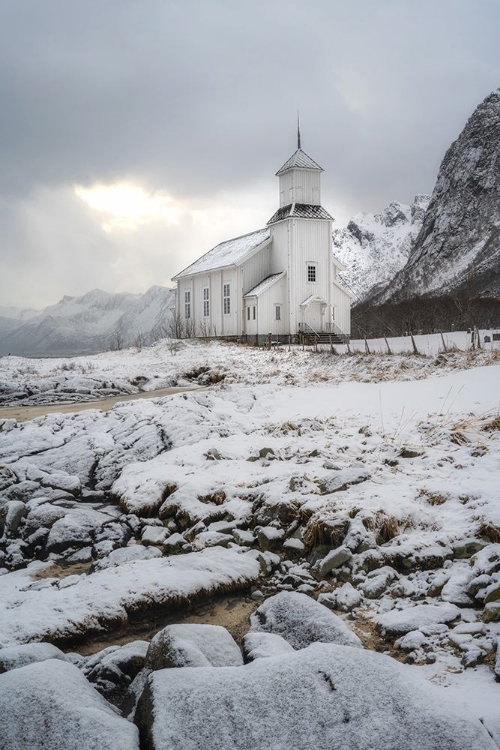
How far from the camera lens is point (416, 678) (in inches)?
135

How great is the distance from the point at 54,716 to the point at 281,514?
4.35m

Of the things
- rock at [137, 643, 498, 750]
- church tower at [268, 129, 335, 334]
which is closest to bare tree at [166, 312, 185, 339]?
church tower at [268, 129, 335, 334]

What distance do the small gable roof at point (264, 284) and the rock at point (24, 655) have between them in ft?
107

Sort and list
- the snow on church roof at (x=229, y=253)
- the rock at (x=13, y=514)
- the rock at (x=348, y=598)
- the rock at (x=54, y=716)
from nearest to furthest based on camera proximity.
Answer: the rock at (x=54, y=716)
the rock at (x=348, y=598)
the rock at (x=13, y=514)
the snow on church roof at (x=229, y=253)

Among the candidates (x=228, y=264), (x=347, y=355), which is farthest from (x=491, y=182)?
(x=347, y=355)

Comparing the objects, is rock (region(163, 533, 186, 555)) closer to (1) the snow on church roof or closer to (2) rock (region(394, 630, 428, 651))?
(2) rock (region(394, 630, 428, 651))

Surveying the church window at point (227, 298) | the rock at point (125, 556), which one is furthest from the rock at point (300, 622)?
the church window at point (227, 298)

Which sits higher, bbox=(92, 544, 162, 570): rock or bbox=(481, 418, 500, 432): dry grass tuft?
bbox=(481, 418, 500, 432): dry grass tuft

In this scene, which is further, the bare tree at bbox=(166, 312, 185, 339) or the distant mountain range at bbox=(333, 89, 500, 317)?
the distant mountain range at bbox=(333, 89, 500, 317)

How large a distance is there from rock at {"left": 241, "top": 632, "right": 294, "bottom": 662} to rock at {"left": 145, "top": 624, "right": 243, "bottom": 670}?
3.2 inches

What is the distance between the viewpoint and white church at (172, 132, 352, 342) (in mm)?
36594

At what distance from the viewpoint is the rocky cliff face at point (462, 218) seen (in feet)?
384

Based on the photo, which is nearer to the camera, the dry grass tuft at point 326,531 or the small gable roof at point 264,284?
the dry grass tuft at point 326,531

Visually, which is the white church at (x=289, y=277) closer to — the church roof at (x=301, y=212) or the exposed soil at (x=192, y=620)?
the church roof at (x=301, y=212)
